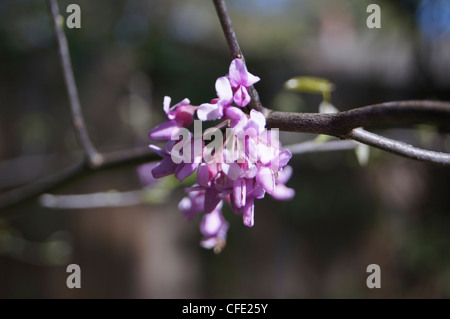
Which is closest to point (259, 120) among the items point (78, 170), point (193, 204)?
point (193, 204)

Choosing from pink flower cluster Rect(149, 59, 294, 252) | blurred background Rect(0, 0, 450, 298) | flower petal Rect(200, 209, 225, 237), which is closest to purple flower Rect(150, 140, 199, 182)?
pink flower cluster Rect(149, 59, 294, 252)

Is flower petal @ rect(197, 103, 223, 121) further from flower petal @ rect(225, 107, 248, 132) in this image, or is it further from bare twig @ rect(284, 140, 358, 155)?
bare twig @ rect(284, 140, 358, 155)

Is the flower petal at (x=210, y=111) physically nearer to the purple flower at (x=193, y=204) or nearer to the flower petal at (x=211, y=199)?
the flower petal at (x=211, y=199)

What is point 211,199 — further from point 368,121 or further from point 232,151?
point 368,121

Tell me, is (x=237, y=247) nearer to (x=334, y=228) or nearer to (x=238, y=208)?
(x=334, y=228)

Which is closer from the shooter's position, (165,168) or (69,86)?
(165,168)

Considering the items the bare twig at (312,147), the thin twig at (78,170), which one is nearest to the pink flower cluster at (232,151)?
the thin twig at (78,170)
